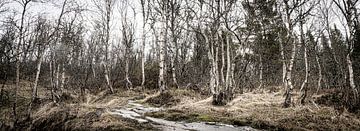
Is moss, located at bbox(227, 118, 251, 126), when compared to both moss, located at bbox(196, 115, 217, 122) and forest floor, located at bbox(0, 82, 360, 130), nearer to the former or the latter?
forest floor, located at bbox(0, 82, 360, 130)

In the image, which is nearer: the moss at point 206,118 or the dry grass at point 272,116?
the dry grass at point 272,116

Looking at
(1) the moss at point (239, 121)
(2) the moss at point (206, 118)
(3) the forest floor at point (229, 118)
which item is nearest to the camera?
(3) the forest floor at point (229, 118)

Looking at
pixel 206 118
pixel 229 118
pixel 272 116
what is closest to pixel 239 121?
pixel 229 118

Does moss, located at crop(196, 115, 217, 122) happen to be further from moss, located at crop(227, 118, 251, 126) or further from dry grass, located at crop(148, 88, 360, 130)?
moss, located at crop(227, 118, 251, 126)

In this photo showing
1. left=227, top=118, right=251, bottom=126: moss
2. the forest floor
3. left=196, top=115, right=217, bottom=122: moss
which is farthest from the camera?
left=196, top=115, right=217, bottom=122: moss

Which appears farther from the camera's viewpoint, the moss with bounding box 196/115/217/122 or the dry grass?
the moss with bounding box 196/115/217/122

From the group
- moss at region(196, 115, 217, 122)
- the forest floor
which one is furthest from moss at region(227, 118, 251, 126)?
moss at region(196, 115, 217, 122)

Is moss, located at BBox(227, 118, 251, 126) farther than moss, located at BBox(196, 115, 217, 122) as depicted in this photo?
No

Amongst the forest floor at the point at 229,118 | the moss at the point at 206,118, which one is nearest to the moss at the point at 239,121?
the forest floor at the point at 229,118

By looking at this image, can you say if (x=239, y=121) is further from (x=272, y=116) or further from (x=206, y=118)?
(x=272, y=116)

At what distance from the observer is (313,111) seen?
40.1 ft

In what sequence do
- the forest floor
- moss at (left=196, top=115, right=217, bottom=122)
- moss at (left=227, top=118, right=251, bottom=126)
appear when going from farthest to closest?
moss at (left=196, top=115, right=217, bottom=122)
moss at (left=227, top=118, right=251, bottom=126)
the forest floor

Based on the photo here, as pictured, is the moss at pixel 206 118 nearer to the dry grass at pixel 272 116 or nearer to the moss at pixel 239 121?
the dry grass at pixel 272 116

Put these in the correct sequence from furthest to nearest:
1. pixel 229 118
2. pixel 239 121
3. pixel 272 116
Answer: pixel 272 116
pixel 229 118
pixel 239 121
